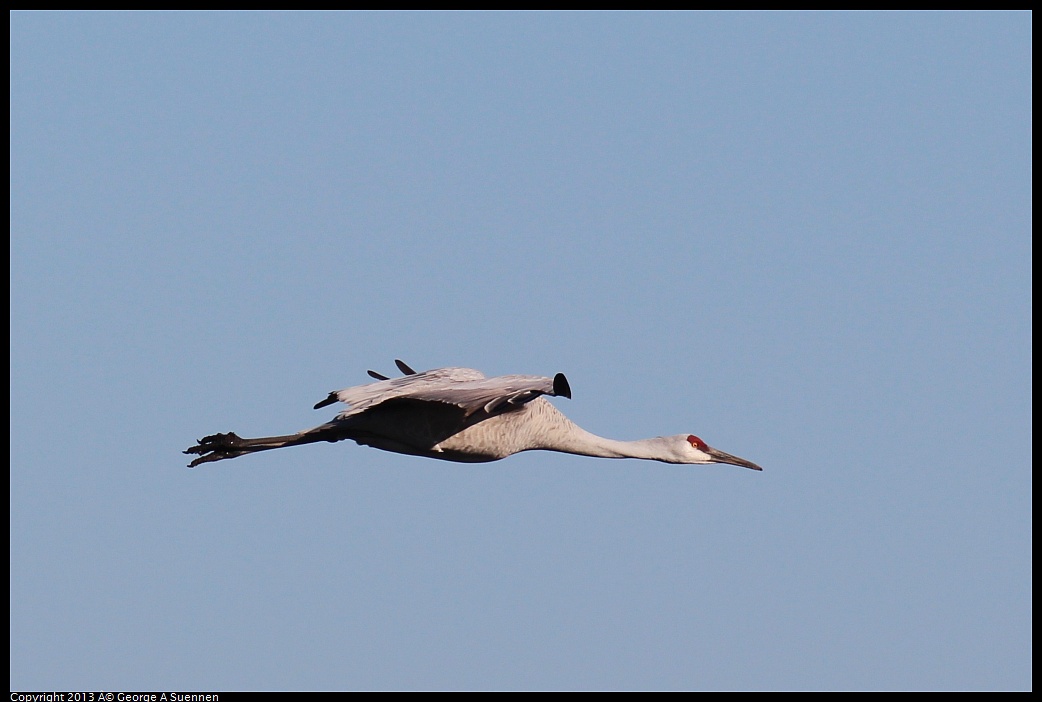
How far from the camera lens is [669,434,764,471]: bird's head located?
56.5 ft

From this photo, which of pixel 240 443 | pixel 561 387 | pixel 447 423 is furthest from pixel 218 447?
pixel 561 387

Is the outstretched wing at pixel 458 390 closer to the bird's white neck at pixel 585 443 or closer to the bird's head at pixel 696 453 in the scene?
the bird's white neck at pixel 585 443

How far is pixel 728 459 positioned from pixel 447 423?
4.14 m

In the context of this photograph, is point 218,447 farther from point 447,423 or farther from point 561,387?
point 561,387

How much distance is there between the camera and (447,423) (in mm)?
15078

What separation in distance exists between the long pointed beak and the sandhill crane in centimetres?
121

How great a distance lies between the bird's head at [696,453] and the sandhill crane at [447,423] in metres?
0.70

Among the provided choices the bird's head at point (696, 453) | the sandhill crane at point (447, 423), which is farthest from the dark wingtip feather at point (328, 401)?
the bird's head at point (696, 453)

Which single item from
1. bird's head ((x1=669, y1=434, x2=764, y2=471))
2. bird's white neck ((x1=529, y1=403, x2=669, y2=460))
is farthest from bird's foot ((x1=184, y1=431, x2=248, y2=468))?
bird's head ((x1=669, y1=434, x2=764, y2=471))

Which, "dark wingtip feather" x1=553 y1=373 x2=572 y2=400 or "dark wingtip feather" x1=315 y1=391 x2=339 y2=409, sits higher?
"dark wingtip feather" x1=315 y1=391 x2=339 y2=409

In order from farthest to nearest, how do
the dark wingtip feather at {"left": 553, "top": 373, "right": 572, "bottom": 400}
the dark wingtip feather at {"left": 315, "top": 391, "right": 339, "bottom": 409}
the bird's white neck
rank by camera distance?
the bird's white neck < the dark wingtip feather at {"left": 315, "top": 391, "right": 339, "bottom": 409} < the dark wingtip feather at {"left": 553, "top": 373, "right": 572, "bottom": 400}

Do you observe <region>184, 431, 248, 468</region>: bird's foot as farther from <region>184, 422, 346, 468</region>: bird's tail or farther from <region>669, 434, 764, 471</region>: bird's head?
<region>669, 434, 764, 471</region>: bird's head

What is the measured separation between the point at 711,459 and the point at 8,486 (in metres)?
8.16

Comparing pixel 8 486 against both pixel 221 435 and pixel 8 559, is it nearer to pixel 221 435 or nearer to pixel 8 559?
pixel 8 559
